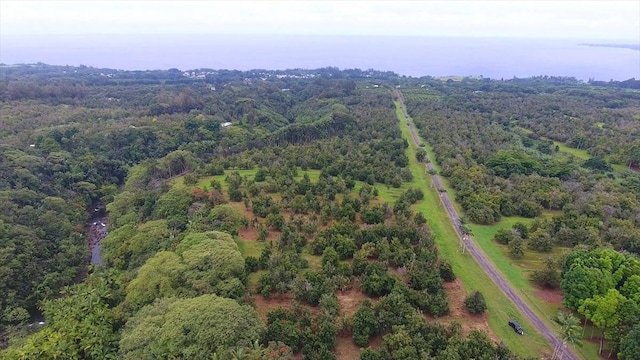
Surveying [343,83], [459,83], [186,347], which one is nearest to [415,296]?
[186,347]

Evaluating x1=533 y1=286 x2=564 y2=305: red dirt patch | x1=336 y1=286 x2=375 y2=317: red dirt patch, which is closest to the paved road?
x1=533 y1=286 x2=564 y2=305: red dirt patch

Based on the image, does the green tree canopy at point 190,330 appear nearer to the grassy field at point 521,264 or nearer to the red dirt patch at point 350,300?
the red dirt patch at point 350,300

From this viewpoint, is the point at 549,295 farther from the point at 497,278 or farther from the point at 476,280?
the point at 476,280

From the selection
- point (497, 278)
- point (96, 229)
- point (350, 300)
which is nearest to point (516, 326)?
point (497, 278)

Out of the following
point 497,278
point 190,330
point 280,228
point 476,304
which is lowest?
point 497,278

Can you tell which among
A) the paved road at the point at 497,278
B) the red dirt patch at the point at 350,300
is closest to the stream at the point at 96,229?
the red dirt patch at the point at 350,300

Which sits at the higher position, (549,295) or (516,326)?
(549,295)

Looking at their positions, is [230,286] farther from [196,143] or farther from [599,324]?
[196,143]
